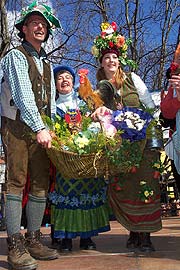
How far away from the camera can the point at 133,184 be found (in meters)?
3.08

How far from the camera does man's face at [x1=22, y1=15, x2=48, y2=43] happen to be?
2881 mm

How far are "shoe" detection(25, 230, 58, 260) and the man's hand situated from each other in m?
0.64

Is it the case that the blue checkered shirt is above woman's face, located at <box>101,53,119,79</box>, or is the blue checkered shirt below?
below

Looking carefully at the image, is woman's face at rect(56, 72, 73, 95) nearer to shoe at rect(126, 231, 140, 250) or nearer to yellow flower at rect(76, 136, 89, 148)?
yellow flower at rect(76, 136, 89, 148)

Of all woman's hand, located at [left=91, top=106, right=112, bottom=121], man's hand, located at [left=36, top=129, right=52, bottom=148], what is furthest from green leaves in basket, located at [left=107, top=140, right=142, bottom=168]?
man's hand, located at [left=36, top=129, right=52, bottom=148]

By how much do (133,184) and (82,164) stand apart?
568 mm

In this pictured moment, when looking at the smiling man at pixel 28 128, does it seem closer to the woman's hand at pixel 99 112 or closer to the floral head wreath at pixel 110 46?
the woman's hand at pixel 99 112

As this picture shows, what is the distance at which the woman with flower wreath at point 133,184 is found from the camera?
303 cm

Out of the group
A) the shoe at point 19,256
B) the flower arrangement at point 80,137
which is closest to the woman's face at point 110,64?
the flower arrangement at point 80,137

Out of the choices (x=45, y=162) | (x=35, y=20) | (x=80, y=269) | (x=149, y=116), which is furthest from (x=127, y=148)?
(x=35, y=20)

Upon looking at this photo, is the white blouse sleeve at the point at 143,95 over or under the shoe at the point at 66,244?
over

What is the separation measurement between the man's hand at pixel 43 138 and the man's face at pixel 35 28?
677mm

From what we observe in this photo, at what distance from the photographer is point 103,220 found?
316cm

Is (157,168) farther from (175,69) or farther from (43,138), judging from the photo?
(43,138)
